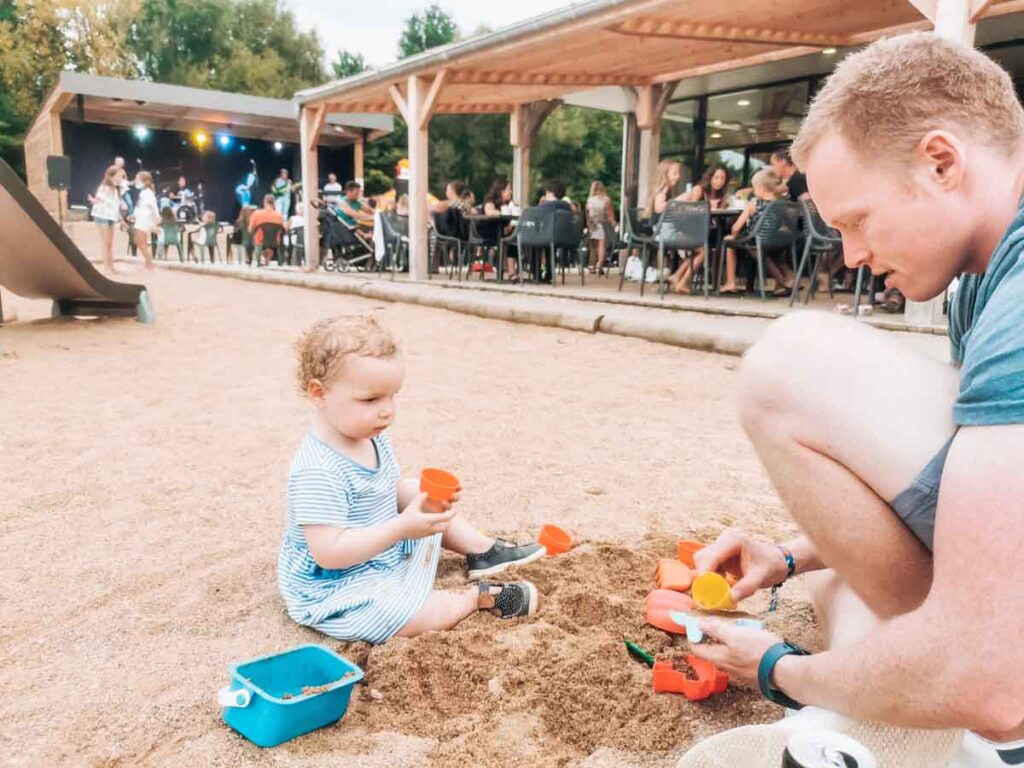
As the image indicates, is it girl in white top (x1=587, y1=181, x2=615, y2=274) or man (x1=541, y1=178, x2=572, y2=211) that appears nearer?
man (x1=541, y1=178, x2=572, y2=211)

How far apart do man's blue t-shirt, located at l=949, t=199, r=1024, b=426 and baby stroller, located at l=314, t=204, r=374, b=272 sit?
424 inches

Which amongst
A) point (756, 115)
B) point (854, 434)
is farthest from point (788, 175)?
point (854, 434)

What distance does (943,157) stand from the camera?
3.02ft

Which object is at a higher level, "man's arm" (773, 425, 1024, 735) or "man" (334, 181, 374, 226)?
"man" (334, 181, 374, 226)

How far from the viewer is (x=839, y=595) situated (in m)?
1.32

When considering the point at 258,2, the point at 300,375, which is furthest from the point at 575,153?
the point at 300,375

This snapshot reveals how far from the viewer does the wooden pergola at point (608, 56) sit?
273 inches

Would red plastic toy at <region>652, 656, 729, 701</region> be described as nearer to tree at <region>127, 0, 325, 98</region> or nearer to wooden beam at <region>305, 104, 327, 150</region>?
wooden beam at <region>305, 104, 327, 150</region>

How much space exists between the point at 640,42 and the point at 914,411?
27.1 feet

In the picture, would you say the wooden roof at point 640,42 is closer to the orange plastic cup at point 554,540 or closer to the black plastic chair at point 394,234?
the black plastic chair at point 394,234

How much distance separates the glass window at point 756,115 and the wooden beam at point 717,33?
67.4 inches

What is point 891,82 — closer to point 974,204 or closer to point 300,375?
point 974,204

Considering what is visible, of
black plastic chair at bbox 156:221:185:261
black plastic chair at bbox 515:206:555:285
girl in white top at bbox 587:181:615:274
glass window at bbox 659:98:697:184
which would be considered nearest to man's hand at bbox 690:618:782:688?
black plastic chair at bbox 515:206:555:285

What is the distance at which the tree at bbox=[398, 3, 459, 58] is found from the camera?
39.5 meters
